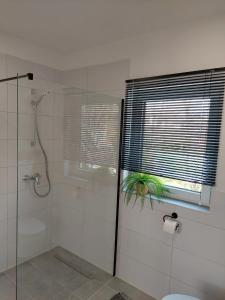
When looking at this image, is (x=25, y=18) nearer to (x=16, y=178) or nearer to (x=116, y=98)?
(x=116, y=98)

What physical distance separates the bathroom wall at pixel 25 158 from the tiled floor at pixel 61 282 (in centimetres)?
15

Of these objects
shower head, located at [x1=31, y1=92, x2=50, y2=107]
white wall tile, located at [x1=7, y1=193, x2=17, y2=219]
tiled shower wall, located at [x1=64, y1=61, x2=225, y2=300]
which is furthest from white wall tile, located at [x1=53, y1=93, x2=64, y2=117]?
white wall tile, located at [x1=7, y1=193, x2=17, y2=219]

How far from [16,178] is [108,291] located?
1492mm

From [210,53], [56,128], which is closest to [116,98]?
[56,128]

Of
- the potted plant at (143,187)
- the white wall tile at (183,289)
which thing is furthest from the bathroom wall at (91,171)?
the white wall tile at (183,289)

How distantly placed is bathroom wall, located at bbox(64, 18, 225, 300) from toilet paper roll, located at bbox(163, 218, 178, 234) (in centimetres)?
9

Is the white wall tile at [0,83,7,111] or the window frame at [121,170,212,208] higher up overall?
the white wall tile at [0,83,7,111]

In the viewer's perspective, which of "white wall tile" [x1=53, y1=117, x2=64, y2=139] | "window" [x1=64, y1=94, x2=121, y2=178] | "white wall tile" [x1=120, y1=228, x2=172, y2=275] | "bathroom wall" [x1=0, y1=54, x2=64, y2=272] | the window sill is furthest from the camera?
"white wall tile" [x1=53, y1=117, x2=64, y2=139]

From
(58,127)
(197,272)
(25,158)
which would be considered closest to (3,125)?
(25,158)

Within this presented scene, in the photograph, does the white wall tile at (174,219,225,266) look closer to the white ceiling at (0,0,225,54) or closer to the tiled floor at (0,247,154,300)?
the tiled floor at (0,247,154,300)

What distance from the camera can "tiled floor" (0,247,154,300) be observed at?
2.15 metres

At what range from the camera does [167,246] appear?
2.05 meters

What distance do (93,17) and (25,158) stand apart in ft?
4.60

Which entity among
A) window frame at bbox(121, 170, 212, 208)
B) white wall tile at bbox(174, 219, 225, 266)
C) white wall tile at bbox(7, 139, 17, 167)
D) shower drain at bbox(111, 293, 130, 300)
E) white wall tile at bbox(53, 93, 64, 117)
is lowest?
shower drain at bbox(111, 293, 130, 300)
